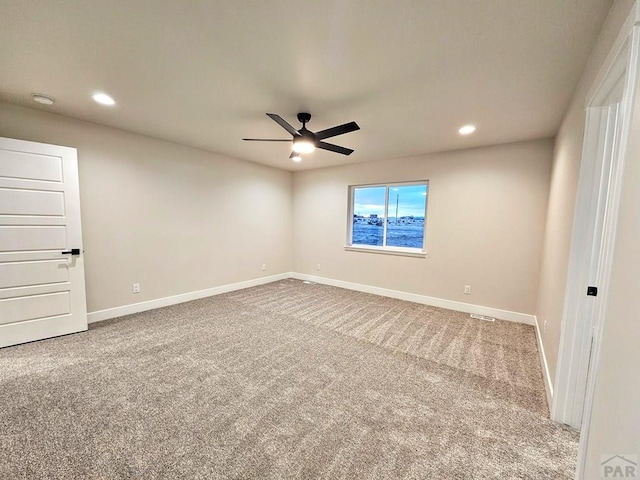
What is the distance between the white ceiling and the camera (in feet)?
4.79

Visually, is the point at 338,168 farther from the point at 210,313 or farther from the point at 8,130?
the point at 8,130

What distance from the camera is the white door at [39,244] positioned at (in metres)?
2.70

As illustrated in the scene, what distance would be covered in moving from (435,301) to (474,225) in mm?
1336

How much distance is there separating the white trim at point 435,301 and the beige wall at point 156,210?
65.3 inches

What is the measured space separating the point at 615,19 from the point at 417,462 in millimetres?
2513

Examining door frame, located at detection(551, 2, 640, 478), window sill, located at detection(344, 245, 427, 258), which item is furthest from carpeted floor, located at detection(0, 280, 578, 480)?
window sill, located at detection(344, 245, 427, 258)

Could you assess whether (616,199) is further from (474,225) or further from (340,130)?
(474,225)

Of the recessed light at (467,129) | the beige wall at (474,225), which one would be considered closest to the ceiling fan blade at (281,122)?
the recessed light at (467,129)

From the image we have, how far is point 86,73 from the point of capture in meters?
2.12

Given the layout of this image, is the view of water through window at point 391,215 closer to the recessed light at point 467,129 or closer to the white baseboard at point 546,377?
the recessed light at point 467,129

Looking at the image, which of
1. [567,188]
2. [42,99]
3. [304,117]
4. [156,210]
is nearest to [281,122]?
[304,117]

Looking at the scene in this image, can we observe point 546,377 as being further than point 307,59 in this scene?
Yes

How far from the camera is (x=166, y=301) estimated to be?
4.05 meters

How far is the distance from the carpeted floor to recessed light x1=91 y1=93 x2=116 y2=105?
2.48 metres
